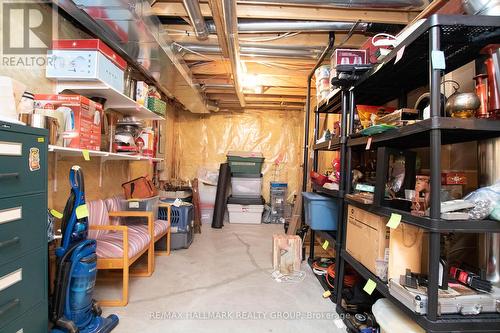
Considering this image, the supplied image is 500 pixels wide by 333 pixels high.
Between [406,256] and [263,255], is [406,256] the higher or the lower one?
the higher one

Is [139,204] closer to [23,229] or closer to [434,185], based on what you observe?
[23,229]

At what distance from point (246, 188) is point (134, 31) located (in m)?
3.60

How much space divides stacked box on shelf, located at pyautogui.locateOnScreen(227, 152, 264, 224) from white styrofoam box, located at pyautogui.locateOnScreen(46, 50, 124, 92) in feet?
10.8

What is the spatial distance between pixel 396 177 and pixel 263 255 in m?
2.03

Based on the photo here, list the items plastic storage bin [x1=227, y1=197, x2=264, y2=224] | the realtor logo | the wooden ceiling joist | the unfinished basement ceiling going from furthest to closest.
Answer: plastic storage bin [x1=227, y1=197, x2=264, y2=224]
the wooden ceiling joist
the unfinished basement ceiling
the realtor logo

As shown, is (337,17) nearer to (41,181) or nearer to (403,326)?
(403,326)

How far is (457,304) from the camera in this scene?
1151mm

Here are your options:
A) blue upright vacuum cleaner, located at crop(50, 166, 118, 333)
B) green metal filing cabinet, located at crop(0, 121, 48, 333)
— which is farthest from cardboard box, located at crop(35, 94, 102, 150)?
green metal filing cabinet, located at crop(0, 121, 48, 333)

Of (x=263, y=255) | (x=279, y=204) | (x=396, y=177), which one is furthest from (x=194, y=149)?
(x=396, y=177)

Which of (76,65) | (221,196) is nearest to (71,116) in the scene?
(76,65)

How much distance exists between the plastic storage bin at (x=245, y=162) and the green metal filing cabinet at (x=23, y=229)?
12.2 feet

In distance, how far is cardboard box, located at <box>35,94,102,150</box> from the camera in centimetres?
175

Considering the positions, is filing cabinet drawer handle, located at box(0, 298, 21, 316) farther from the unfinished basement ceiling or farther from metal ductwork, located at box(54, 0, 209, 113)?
the unfinished basement ceiling

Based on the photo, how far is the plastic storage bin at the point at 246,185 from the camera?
16.9ft
